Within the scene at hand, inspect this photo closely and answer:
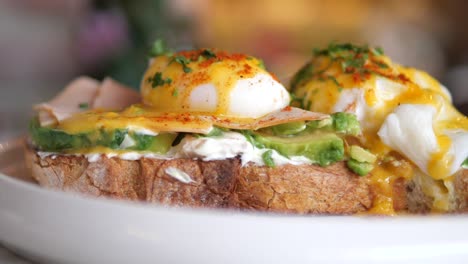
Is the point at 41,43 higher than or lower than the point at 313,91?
lower

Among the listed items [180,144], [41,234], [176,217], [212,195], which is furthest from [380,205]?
[41,234]

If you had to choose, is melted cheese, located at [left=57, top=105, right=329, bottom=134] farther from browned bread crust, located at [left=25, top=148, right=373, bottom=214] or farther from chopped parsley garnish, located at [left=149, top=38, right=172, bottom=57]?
chopped parsley garnish, located at [left=149, top=38, right=172, bottom=57]

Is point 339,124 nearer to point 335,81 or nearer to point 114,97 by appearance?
point 335,81

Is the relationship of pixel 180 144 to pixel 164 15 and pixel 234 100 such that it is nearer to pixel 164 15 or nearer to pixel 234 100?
pixel 234 100

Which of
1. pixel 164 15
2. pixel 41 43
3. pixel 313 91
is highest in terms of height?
pixel 313 91

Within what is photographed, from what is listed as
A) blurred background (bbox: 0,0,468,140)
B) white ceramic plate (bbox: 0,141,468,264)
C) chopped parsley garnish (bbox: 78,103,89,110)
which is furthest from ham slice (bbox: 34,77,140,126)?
blurred background (bbox: 0,0,468,140)

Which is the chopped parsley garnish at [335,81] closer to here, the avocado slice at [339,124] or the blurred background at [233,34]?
the avocado slice at [339,124]

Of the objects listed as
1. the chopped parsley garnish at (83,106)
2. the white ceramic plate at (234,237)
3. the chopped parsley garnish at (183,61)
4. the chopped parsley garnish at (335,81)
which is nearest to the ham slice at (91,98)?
the chopped parsley garnish at (83,106)
